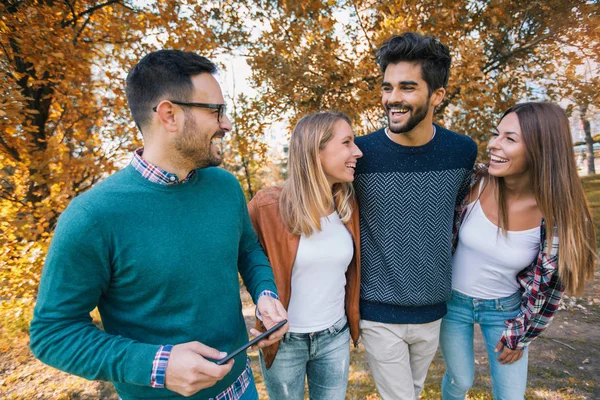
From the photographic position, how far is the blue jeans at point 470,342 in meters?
2.15

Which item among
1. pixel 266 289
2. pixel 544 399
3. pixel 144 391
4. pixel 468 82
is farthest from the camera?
pixel 468 82

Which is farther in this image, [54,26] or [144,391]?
[54,26]

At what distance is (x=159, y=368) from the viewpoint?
1109 mm

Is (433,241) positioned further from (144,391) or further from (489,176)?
(144,391)

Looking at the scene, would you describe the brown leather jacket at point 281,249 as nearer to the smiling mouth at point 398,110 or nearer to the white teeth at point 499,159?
the smiling mouth at point 398,110

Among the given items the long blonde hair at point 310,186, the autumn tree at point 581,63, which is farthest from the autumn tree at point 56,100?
the autumn tree at point 581,63

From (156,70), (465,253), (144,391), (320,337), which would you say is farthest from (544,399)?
(156,70)

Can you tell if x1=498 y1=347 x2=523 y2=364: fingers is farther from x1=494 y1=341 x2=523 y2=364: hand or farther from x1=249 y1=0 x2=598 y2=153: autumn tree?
x1=249 y1=0 x2=598 y2=153: autumn tree

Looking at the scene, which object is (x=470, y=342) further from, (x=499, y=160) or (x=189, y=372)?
(x=189, y=372)

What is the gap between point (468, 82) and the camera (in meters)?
3.32

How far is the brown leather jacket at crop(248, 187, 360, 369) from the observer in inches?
76.4

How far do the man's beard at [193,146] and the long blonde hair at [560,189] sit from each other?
1773mm

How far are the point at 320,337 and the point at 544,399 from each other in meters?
2.47

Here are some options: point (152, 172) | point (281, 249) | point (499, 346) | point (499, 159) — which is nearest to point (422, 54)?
point (499, 159)
